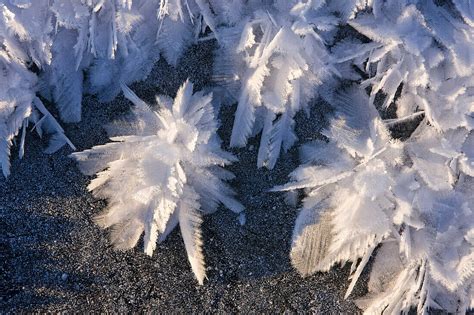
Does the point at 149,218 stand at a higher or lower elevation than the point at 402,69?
lower

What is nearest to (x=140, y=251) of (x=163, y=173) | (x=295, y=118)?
(x=163, y=173)

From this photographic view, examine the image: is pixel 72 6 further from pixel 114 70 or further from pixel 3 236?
pixel 3 236

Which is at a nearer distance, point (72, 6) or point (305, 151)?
point (72, 6)

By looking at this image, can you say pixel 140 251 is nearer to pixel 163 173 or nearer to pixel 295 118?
pixel 163 173

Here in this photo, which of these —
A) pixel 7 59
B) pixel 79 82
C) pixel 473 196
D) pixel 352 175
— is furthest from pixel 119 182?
pixel 473 196

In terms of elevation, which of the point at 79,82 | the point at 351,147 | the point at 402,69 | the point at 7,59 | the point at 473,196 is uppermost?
the point at 7,59
